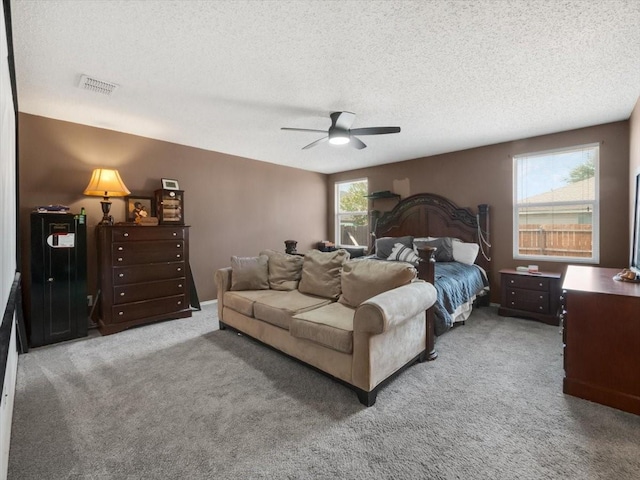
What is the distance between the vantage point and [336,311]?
8.18 feet

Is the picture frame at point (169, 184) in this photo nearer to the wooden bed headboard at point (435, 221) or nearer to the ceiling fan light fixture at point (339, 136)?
the ceiling fan light fixture at point (339, 136)

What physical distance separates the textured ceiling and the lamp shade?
648 mm

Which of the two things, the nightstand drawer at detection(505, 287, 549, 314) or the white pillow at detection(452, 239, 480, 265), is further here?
the white pillow at detection(452, 239, 480, 265)

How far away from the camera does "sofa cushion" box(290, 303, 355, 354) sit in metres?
2.07

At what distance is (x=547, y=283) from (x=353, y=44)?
3.60 m

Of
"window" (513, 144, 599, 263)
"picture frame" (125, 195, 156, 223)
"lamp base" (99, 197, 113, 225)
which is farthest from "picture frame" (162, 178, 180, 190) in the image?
"window" (513, 144, 599, 263)

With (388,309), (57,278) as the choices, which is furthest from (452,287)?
(57,278)

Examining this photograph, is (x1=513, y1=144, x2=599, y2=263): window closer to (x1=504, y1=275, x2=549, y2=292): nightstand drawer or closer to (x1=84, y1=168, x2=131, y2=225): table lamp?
(x1=504, y1=275, x2=549, y2=292): nightstand drawer

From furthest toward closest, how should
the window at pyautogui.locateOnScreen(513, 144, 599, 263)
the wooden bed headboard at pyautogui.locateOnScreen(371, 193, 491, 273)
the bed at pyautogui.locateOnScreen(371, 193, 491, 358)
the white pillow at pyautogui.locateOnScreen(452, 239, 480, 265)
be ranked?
the wooden bed headboard at pyautogui.locateOnScreen(371, 193, 491, 273) → the white pillow at pyautogui.locateOnScreen(452, 239, 480, 265) → the window at pyautogui.locateOnScreen(513, 144, 599, 263) → the bed at pyautogui.locateOnScreen(371, 193, 491, 358)

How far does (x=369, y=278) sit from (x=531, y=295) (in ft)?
8.45

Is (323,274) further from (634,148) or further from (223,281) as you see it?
(634,148)

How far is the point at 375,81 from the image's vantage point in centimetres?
255

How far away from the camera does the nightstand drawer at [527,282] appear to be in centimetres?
363

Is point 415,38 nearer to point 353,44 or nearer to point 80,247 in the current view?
point 353,44
